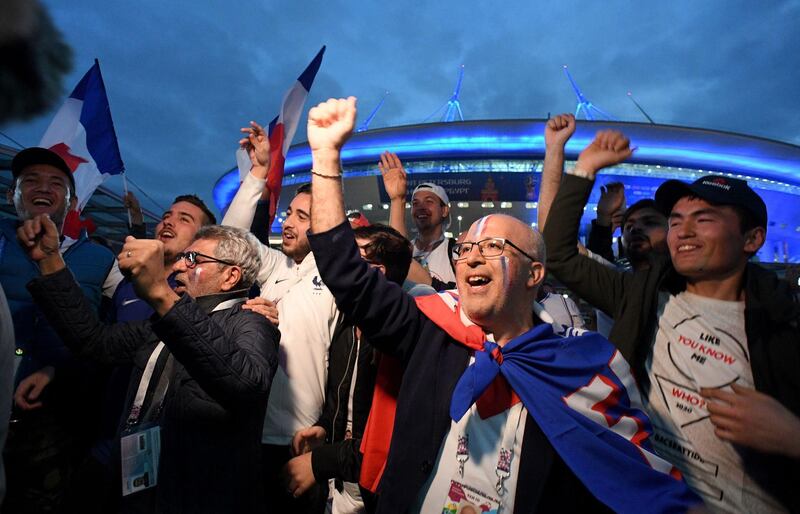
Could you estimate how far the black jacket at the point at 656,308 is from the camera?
5.01ft

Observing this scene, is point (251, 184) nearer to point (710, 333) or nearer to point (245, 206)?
point (245, 206)

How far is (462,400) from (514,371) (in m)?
0.23

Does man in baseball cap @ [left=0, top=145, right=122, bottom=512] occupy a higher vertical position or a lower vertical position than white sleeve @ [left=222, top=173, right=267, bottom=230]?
lower

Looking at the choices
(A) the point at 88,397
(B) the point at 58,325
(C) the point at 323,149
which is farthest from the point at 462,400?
(A) the point at 88,397

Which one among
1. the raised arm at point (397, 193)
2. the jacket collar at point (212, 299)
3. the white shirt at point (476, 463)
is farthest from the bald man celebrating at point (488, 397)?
the raised arm at point (397, 193)

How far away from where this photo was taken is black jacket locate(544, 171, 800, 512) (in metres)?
1.53

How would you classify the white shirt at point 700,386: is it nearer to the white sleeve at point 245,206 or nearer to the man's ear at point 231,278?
the man's ear at point 231,278

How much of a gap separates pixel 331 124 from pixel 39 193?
2246mm

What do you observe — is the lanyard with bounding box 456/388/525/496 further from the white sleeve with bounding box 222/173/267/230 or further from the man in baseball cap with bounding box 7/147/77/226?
the man in baseball cap with bounding box 7/147/77/226

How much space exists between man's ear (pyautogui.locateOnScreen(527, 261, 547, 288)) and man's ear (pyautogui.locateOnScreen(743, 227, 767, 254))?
37.8 inches

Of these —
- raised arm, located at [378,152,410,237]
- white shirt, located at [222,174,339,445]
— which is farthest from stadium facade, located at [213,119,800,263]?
white shirt, located at [222,174,339,445]

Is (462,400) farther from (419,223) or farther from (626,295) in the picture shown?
(419,223)

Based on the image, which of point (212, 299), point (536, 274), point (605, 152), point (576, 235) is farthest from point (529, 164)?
point (212, 299)

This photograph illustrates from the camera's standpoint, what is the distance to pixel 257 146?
3.63 metres
